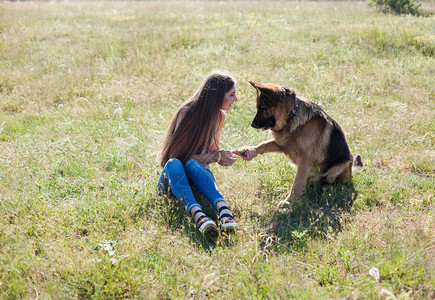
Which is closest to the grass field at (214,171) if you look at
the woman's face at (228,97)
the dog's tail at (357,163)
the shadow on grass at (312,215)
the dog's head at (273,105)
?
the shadow on grass at (312,215)

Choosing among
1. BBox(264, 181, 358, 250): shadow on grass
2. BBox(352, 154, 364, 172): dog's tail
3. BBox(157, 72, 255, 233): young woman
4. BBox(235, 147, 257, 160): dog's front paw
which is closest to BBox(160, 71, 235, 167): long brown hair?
BBox(157, 72, 255, 233): young woman

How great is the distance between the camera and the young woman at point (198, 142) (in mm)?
3650

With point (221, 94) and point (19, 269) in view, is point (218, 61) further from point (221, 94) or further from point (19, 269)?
point (19, 269)

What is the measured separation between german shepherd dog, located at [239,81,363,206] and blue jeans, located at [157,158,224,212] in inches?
A: 28.1

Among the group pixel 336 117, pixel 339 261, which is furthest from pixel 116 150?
pixel 336 117

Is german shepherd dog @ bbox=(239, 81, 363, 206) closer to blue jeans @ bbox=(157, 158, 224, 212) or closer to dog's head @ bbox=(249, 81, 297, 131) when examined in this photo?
dog's head @ bbox=(249, 81, 297, 131)

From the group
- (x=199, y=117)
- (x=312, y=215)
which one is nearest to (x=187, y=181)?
(x=199, y=117)

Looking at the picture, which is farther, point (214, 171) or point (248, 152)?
point (214, 171)

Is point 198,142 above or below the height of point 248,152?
above

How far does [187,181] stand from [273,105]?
4.23ft

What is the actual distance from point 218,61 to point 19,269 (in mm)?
6930

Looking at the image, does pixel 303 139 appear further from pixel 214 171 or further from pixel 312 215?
pixel 214 171

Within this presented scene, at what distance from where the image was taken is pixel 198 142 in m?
3.88

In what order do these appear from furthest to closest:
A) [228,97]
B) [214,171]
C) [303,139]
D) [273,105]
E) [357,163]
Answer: [214,171], [357,163], [303,139], [228,97], [273,105]
